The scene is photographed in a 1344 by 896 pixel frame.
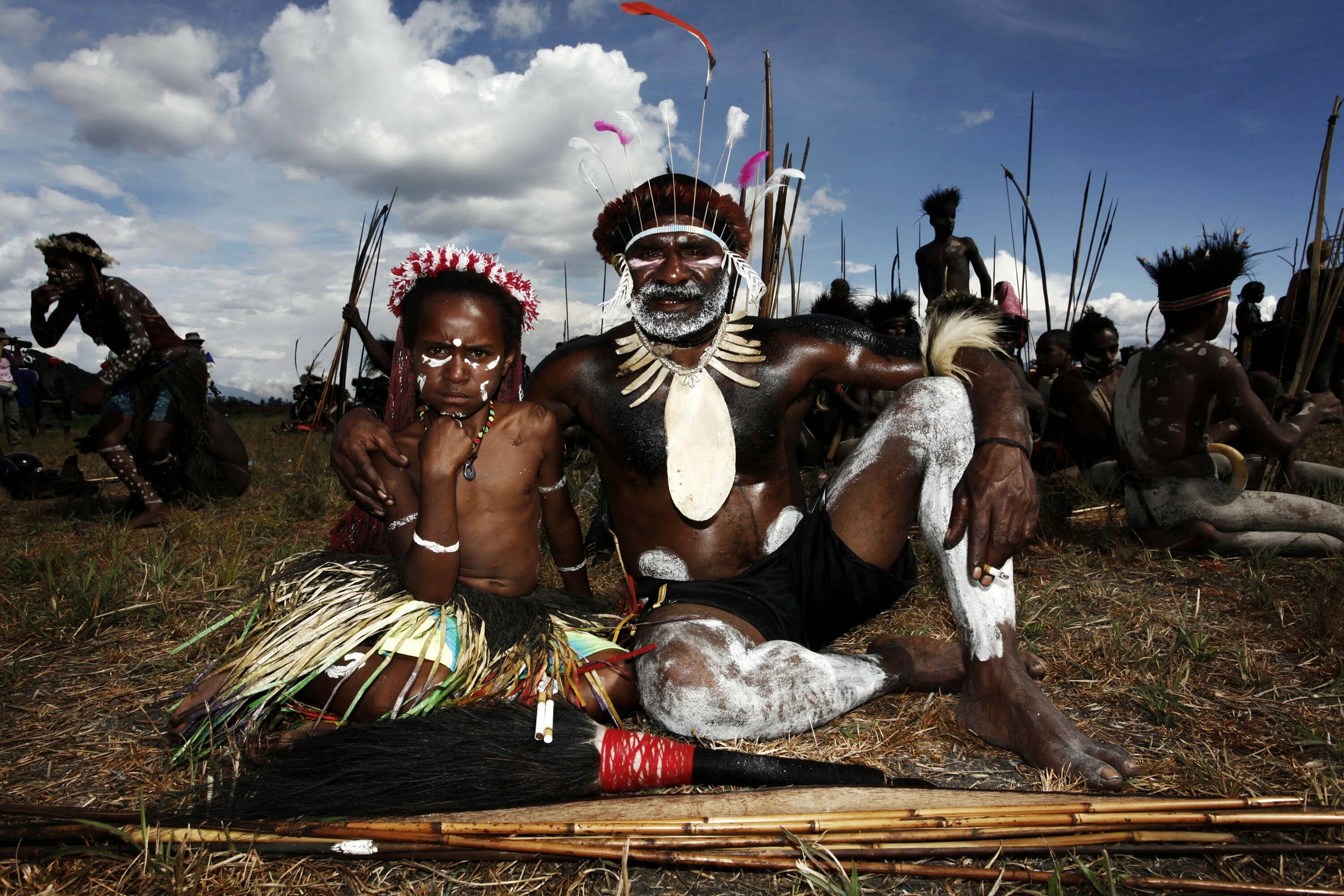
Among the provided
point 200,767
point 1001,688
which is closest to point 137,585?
point 200,767

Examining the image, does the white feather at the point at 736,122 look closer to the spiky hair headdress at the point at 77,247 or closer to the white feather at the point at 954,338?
the white feather at the point at 954,338

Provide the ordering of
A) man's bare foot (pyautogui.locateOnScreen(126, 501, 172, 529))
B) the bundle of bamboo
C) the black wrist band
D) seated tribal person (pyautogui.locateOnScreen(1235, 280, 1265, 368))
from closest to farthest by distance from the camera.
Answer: the bundle of bamboo → the black wrist band → man's bare foot (pyautogui.locateOnScreen(126, 501, 172, 529)) → seated tribal person (pyautogui.locateOnScreen(1235, 280, 1265, 368))

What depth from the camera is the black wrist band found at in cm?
202

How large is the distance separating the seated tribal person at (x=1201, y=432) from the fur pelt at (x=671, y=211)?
2.60m

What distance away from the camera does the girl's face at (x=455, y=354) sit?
2109 mm

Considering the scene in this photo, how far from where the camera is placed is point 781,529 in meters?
2.40

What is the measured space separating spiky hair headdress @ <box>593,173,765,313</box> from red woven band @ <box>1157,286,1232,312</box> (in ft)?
8.57

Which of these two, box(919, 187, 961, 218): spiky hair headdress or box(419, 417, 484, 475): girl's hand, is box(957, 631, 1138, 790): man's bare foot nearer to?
box(419, 417, 484, 475): girl's hand

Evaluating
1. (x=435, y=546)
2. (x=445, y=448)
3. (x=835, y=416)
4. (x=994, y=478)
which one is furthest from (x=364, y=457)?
(x=835, y=416)

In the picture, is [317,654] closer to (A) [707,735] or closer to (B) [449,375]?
(B) [449,375]

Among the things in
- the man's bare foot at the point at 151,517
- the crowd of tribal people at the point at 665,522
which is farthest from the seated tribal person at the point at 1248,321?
the man's bare foot at the point at 151,517

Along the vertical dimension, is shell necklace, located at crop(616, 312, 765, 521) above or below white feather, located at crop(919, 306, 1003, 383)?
below

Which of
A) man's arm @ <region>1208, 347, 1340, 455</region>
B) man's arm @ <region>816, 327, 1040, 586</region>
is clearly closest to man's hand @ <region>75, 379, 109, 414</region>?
man's arm @ <region>816, 327, 1040, 586</region>

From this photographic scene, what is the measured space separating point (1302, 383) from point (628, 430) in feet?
12.9
